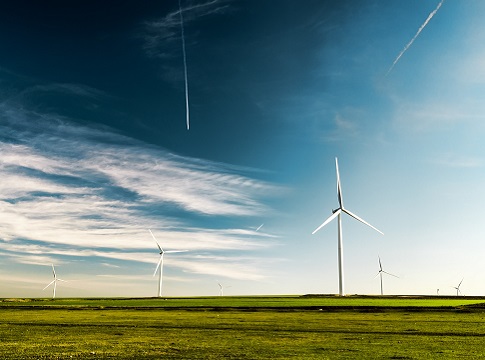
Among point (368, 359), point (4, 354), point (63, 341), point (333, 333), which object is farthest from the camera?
point (333, 333)

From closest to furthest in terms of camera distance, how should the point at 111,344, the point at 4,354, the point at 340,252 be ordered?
1. the point at 4,354
2. the point at 111,344
3. the point at 340,252

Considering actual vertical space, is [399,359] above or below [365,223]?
below

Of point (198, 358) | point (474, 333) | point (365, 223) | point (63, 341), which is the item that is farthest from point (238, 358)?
point (365, 223)

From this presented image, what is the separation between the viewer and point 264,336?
29.2m

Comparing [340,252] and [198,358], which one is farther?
[340,252]

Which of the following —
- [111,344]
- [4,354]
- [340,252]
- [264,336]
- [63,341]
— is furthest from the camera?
[340,252]

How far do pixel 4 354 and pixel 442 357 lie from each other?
70.6ft

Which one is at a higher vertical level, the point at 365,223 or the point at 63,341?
the point at 365,223

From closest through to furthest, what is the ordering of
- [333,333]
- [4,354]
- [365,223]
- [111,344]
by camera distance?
[4,354] < [111,344] < [333,333] < [365,223]

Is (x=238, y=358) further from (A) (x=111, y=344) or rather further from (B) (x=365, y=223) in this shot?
(B) (x=365, y=223)

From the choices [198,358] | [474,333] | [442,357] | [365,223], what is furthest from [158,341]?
[365,223]

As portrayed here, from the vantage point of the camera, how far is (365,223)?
10750 cm

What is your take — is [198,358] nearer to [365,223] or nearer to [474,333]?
[474,333]

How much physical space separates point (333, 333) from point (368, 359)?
42.9ft
